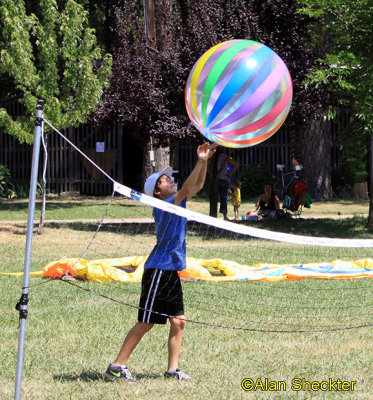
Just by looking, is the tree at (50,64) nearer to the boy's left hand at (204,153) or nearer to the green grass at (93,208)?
the green grass at (93,208)

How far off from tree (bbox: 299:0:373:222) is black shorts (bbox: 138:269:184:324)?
8.91 metres

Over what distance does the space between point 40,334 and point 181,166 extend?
18.9 meters

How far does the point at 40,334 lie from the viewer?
259 inches

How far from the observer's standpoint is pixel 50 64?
14.3 m

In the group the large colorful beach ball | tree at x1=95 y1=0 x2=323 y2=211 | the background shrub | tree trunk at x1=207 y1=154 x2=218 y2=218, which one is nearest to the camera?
the large colorful beach ball

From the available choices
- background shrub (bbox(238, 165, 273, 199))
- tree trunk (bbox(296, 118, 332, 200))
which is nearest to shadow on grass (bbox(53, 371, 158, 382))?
tree trunk (bbox(296, 118, 332, 200))

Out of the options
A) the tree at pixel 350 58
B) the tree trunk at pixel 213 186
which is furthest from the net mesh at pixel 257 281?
the tree at pixel 350 58

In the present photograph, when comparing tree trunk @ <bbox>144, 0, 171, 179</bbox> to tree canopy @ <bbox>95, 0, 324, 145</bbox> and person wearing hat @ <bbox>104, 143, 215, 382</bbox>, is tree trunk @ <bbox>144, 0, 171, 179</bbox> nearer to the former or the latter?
tree canopy @ <bbox>95, 0, 324, 145</bbox>

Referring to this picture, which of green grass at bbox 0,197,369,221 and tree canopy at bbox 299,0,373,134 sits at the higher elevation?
tree canopy at bbox 299,0,373,134

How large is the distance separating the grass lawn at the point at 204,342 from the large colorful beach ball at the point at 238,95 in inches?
64.2

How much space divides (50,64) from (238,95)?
10.1 m

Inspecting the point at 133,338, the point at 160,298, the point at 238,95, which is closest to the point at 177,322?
the point at 160,298

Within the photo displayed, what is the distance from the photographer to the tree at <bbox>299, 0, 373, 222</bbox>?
13.4 m

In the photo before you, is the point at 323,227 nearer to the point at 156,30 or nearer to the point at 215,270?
the point at 215,270
